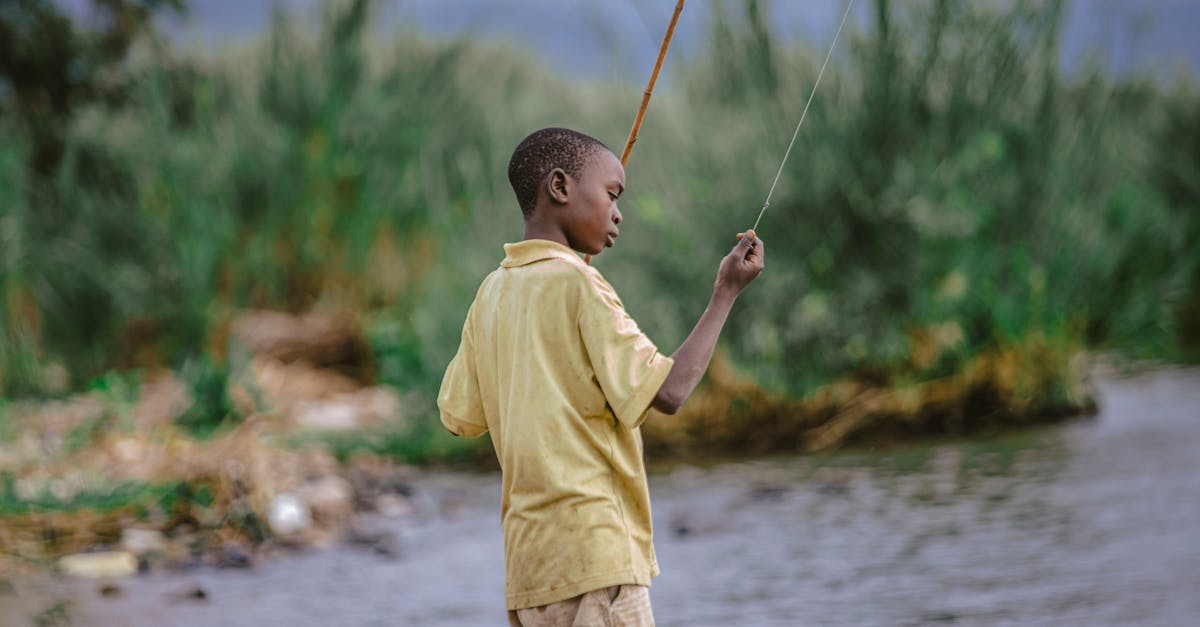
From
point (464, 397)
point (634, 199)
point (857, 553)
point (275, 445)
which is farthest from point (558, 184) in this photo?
point (275, 445)

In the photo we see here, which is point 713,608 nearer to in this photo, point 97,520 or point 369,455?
point 97,520

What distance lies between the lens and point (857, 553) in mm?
4812

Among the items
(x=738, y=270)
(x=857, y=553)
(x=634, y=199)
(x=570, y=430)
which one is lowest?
(x=857, y=553)

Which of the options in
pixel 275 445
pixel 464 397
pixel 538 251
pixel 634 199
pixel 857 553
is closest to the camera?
pixel 538 251

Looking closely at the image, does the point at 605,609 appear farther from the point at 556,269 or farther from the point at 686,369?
the point at 556,269

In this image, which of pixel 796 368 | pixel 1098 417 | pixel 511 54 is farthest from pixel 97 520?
pixel 511 54

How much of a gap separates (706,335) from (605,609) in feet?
1.53

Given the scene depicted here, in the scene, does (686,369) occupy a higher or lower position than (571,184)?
lower

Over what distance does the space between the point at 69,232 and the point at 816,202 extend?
445 cm

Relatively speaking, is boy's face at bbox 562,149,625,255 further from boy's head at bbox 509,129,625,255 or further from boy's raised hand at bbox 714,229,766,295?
boy's raised hand at bbox 714,229,766,295

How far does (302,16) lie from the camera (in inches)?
367

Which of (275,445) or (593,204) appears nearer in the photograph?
(593,204)

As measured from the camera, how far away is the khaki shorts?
2.44 m

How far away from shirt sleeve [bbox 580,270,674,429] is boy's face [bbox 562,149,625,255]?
0.14 m
